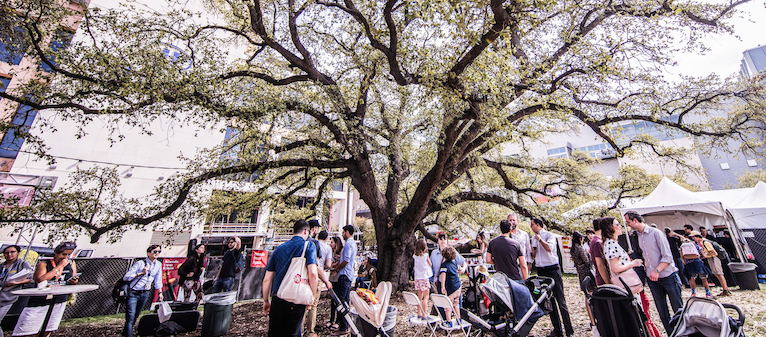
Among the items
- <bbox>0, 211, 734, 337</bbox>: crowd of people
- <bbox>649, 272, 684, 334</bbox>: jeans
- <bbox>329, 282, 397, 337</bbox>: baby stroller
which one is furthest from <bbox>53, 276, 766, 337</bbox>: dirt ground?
<bbox>329, 282, 397, 337</bbox>: baby stroller

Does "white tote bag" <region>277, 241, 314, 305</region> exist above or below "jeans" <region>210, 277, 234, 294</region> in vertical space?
above

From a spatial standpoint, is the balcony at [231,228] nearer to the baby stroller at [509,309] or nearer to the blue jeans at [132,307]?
the blue jeans at [132,307]

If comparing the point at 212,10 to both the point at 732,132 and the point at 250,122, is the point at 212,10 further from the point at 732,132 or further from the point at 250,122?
the point at 732,132

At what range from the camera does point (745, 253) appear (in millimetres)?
8984

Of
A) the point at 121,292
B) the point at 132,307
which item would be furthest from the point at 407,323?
the point at 121,292

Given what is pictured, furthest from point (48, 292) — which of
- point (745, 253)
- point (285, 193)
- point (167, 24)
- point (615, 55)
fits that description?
point (745, 253)

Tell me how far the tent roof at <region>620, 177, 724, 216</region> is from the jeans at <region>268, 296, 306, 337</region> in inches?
402

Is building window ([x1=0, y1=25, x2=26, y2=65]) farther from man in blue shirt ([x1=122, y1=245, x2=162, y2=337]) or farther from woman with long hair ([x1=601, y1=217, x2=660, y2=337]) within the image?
woman with long hair ([x1=601, y1=217, x2=660, y2=337])

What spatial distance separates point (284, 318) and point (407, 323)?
370cm

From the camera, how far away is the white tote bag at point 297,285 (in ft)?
10.3

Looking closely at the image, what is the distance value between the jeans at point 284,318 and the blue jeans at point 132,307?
12.6 feet

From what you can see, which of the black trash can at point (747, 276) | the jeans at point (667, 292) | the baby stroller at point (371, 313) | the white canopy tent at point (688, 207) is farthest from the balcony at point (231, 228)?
the black trash can at point (747, 276)

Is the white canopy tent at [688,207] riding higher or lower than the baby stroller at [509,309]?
higher

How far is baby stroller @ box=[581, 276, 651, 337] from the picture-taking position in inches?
107
